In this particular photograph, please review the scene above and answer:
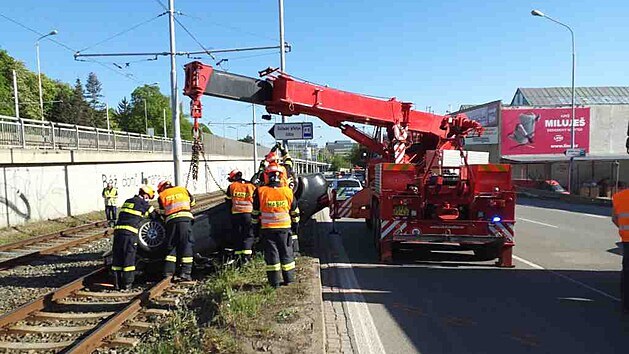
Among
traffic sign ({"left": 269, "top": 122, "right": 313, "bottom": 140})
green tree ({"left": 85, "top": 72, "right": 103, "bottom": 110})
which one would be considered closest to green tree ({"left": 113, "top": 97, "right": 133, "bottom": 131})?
green tree ({"left": 85, "top": 72, "right": 103, "bottom": 110})

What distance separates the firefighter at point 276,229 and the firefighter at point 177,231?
1.63 m

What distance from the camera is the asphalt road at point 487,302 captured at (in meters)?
5.21

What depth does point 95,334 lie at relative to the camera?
5.34m

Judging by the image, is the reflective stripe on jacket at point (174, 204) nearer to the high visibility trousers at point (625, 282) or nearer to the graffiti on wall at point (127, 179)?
the high visibility trousers at point (625, 282)

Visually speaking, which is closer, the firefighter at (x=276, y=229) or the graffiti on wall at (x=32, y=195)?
the firefighter at (x=276, y=229)

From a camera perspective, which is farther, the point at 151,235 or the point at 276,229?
the point at 151,235

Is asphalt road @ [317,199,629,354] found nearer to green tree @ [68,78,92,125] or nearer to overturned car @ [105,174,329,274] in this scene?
overturned car @ [105,174,329,274]

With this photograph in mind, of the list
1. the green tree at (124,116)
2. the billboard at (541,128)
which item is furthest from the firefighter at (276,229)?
the green tree at (124,116)

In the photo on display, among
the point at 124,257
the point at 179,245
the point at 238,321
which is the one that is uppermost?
the point at 179,245

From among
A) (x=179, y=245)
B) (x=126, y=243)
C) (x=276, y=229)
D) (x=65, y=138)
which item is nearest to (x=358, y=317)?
(x=276, y=229)

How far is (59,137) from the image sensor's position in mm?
20062

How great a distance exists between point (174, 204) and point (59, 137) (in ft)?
47.8

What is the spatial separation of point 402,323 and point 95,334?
3425 millimetres

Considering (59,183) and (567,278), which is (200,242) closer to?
(567,278)
